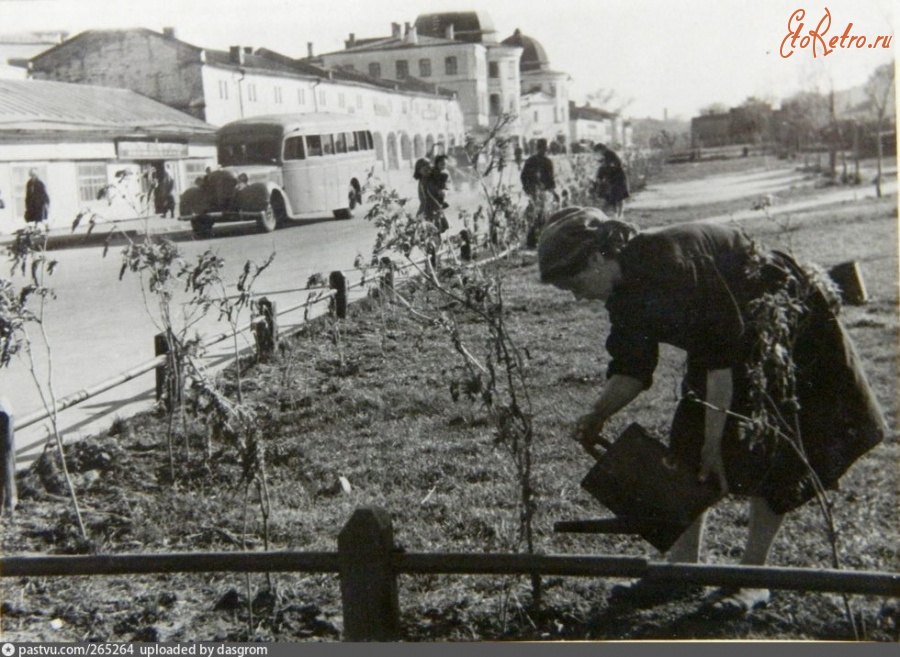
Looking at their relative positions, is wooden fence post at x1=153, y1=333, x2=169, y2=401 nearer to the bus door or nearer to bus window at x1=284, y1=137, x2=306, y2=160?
the bus door

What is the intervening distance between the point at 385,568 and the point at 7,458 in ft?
7.75

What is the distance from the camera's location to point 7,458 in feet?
12.9

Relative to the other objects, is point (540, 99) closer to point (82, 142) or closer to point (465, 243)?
point (465, 243)

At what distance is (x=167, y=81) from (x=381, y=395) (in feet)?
43.5

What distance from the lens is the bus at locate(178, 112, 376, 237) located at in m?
15.3

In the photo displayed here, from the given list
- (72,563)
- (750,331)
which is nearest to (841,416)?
(750,331)

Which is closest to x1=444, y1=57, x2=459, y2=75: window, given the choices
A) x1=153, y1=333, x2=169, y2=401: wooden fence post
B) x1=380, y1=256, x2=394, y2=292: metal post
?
x1=380, y1=256, x2=394, y2=292: metal post

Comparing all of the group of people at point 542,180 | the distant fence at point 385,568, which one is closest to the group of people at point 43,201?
the group of people at point 542,180

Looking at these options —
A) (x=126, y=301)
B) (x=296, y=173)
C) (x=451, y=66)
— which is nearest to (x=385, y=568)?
(x=451, y=66)

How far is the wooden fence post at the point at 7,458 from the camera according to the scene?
384 cm

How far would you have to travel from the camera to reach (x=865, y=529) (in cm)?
333

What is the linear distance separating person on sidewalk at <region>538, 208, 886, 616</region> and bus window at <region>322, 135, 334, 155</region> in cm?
1496

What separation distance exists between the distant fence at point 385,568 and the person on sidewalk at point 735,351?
0.46m

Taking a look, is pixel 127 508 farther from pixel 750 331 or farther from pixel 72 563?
pixel 750 331
